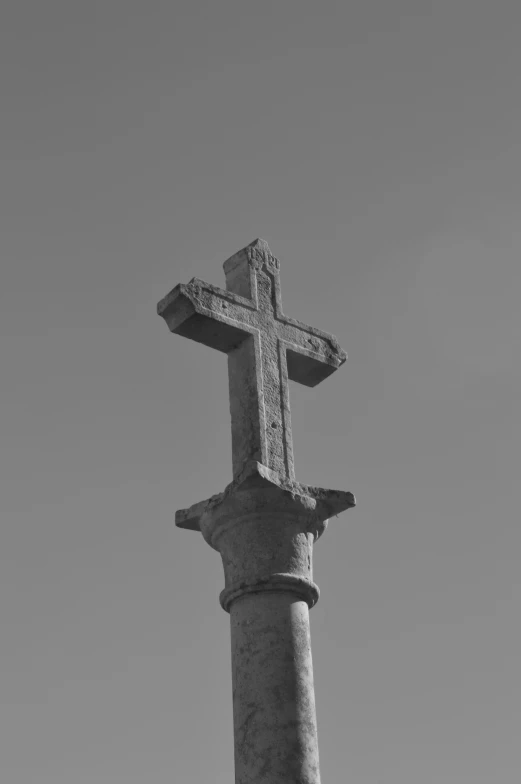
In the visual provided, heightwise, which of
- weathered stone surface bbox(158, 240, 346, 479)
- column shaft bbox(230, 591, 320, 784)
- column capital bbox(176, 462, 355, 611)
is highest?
weathered stone surface bbox(158, 240, 346, 479)

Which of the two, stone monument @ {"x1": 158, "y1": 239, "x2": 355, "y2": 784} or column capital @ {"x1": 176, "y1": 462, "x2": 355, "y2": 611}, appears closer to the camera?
stone monument @ {"x1": 158, "y1": 239, "x2": 355, "y2": 784}

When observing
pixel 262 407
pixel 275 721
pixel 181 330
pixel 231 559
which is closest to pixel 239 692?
pixel 275 721

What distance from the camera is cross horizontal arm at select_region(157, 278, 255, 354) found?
26.4ft

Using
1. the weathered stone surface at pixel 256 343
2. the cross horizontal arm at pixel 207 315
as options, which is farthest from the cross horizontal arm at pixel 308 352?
the cross horizontal arm at pixel 207 315

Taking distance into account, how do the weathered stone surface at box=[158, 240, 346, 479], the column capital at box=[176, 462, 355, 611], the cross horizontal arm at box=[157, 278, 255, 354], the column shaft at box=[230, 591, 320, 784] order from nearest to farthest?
the column shaft at box=[230, 591, 320, 784], the column capital at box=[176, 462, 355, 611], the weathered stone surface at box=[158, 240, 346, 479], the cross horizontal arm at box=[157, 278, 255, 354]

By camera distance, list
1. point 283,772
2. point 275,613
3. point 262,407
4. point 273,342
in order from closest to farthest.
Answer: point 283,772 → point 275,613 → point 262,407 → point 273,342

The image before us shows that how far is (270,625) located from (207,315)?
2.24m

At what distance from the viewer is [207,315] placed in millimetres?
8039

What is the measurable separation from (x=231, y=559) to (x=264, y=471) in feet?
2.03

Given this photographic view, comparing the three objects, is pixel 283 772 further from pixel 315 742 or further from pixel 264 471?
pixel 264 471

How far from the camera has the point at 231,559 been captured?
24.5 ft

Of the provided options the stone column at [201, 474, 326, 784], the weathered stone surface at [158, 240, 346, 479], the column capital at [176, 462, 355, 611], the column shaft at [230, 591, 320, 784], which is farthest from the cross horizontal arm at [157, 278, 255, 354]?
the column shaft at [230, 591, 320, 784]

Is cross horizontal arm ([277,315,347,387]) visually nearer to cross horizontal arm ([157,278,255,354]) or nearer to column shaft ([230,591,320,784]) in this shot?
cross horizontal arm ([157,278,255,354])

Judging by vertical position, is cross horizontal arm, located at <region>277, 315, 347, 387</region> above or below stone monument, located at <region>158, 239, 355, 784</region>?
above
